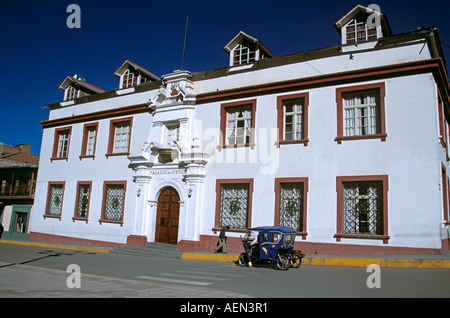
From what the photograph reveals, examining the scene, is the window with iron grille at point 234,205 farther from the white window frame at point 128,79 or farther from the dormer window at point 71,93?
the dormer window at point 71,93

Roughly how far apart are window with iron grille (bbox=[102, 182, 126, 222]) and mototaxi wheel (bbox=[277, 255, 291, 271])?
10666 mm

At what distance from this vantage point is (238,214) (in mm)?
17141

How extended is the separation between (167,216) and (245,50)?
889cm

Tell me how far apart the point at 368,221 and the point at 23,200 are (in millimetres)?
23306

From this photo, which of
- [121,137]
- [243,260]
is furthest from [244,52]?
[243,260]

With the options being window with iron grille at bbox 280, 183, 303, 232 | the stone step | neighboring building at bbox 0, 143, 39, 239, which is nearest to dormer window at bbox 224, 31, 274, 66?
window with iron grille at bbox 280, 183, 303, 232

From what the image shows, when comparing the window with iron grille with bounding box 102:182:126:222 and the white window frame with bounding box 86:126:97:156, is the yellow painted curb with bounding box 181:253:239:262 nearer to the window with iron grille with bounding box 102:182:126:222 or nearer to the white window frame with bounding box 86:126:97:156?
the window with iron grille with bounding box 102:182:126:222

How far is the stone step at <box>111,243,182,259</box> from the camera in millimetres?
17155

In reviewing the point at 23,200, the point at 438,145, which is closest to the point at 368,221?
the point at 438,145

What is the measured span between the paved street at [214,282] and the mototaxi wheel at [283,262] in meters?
0.21

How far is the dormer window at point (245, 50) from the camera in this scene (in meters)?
18.3

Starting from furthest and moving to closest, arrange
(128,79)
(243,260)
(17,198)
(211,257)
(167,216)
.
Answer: (17,198) → (128,79) → (167,216) → (211,257) → (243,260)

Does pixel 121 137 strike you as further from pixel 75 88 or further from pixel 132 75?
pixel 75 88

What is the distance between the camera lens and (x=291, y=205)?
15898 millimetres
